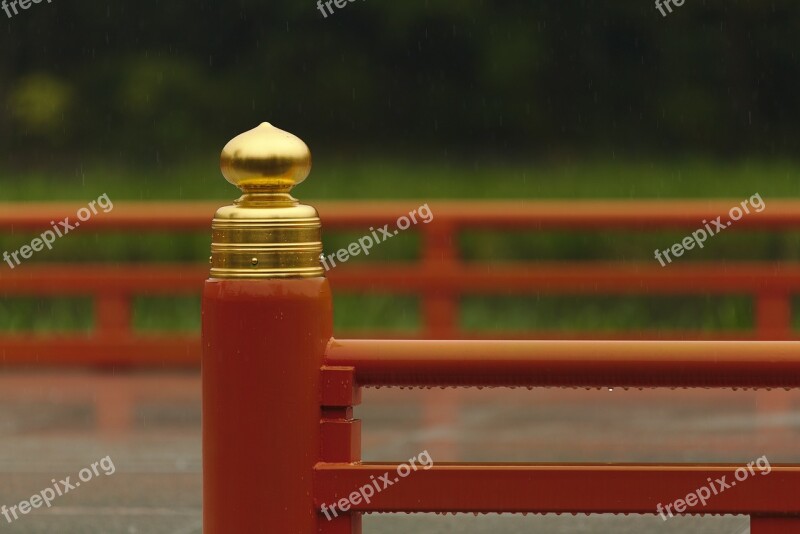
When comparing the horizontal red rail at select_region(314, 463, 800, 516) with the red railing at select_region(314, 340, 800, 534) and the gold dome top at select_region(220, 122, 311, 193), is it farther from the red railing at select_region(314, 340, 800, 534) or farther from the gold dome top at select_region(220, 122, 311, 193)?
the gold dome top at select_region(220, 122, 311, 193)

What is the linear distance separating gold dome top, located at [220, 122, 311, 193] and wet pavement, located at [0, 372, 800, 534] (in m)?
3.15

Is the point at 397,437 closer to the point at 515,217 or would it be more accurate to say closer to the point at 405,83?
the point at 515,217

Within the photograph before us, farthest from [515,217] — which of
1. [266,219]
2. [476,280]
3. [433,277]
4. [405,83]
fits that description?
[405,83]

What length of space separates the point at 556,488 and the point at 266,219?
0.88 metres

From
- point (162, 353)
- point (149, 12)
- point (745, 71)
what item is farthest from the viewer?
point (149, 12)

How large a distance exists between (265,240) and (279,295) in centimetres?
13

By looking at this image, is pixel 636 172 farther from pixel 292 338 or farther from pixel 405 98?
pixel 292 338

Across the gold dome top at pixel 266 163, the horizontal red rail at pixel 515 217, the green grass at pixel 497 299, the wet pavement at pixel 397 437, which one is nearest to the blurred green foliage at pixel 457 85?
the green grass at pixel 497 299

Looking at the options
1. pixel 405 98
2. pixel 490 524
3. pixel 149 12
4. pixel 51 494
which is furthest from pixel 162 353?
pixel 149 12

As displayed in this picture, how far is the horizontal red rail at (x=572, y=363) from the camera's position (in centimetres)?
468

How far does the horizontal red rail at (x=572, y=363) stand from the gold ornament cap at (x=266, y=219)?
0.23 meters

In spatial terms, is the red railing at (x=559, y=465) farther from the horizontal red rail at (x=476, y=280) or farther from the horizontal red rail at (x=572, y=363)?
the horizontal red rail at (x=476, y=280)

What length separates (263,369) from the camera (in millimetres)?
4730

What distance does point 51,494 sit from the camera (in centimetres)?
897
